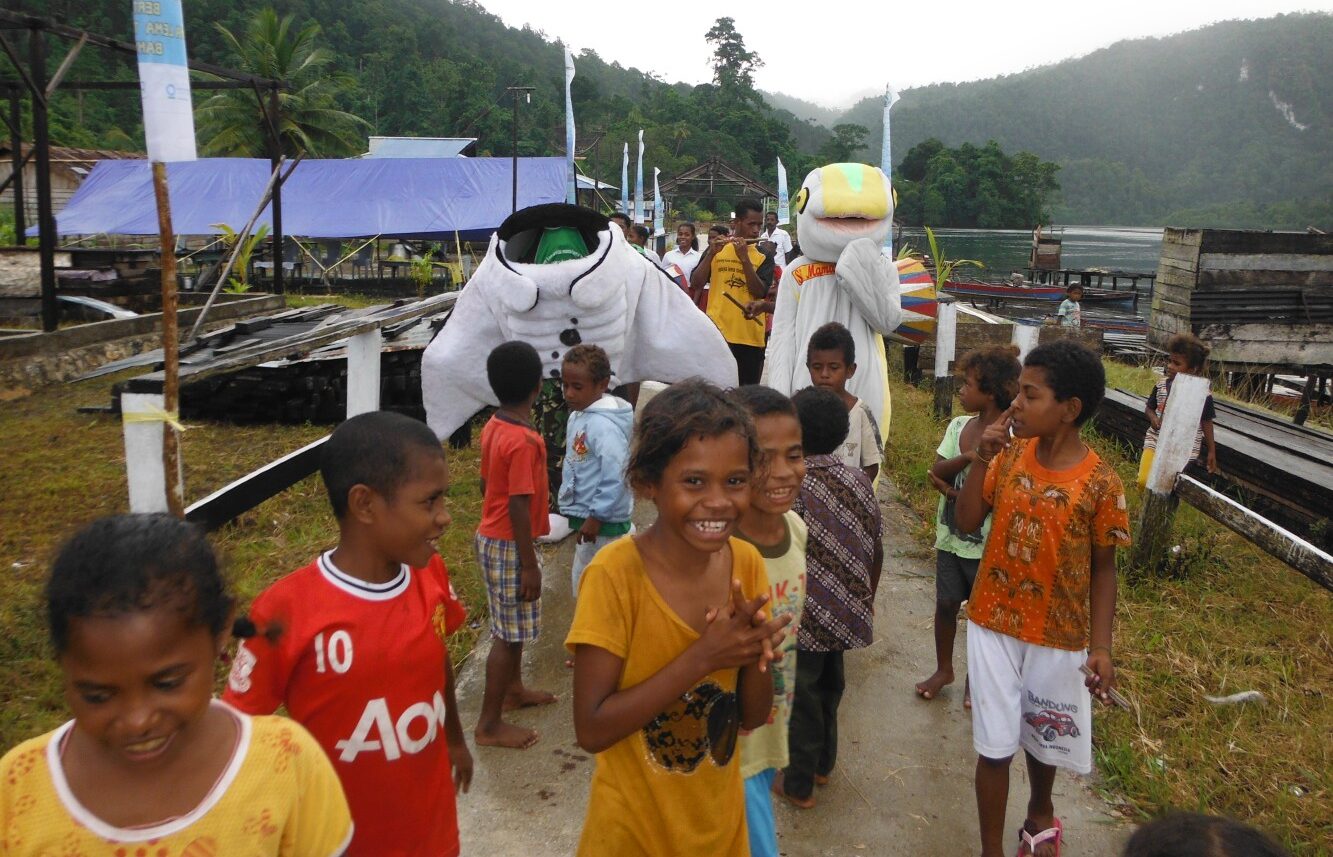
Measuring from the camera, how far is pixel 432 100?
187 feet

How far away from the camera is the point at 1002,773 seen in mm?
2525

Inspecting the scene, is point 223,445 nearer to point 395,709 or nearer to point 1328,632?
point 395,709

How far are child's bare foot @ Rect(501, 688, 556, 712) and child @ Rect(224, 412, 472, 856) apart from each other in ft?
5.13

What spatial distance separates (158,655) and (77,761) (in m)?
0.18

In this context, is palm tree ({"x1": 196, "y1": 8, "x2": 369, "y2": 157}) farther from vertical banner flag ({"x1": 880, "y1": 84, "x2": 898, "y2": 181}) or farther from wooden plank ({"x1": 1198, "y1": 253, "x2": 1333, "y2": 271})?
vertical banner flag ({"x1": 880, "y1": 84, "x2": 898, "y2": 181})

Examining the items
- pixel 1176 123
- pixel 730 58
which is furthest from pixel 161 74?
pixel 1176 123

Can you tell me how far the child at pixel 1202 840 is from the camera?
1174 millimetres

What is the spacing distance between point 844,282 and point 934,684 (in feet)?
6.38

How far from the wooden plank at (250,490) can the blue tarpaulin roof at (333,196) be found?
17382 mm

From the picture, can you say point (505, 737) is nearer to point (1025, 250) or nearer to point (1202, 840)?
point (1202, 840)

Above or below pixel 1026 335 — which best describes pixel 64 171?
above

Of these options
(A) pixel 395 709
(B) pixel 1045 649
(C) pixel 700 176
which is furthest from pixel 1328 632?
(C) pixel 700 176

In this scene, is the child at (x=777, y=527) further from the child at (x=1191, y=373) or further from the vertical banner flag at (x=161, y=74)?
the child at (x=1191, y=373)

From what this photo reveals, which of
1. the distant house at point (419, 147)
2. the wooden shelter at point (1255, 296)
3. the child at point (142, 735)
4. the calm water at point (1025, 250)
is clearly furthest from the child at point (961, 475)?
the distant house at point (419, 147)
